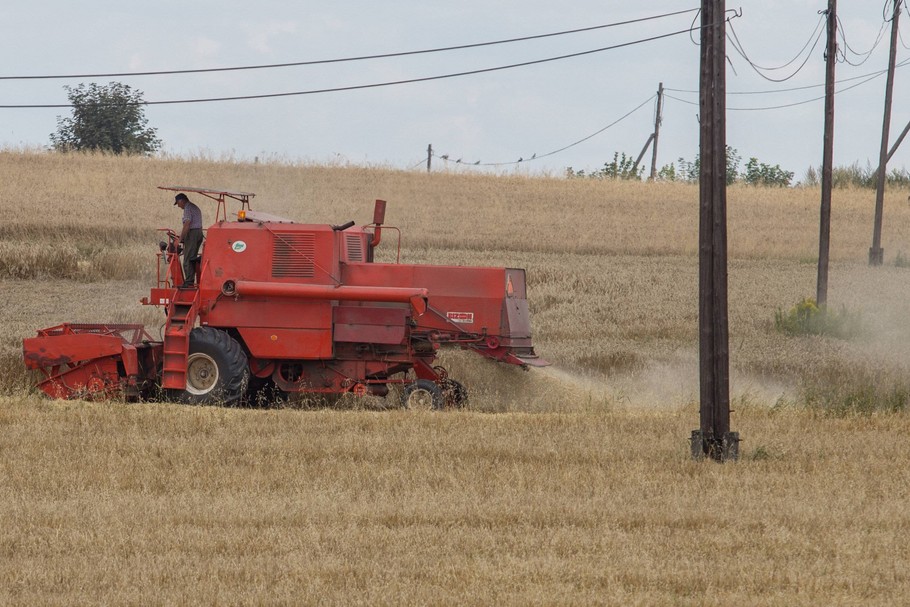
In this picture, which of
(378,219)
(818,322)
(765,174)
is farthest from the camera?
(765,174)

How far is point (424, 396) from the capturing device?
13320mm

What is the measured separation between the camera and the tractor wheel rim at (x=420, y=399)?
13.2 m

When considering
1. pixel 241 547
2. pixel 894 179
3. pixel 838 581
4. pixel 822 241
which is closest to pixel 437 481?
pixel 241 547

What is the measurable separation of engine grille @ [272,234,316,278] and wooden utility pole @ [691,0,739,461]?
4.61 m

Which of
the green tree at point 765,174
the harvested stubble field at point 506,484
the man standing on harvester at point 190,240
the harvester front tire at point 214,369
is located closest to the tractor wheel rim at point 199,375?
the harvester front tire at point 214,369

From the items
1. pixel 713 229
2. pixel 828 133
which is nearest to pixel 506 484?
pixel 713 229

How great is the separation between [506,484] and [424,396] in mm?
4316

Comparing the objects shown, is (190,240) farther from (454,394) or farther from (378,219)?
(454,394)

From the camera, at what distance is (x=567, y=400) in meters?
14.1

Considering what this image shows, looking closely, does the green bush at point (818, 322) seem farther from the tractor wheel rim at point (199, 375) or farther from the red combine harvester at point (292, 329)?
the tractor wheel rim at point (199, 375)

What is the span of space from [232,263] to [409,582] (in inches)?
295

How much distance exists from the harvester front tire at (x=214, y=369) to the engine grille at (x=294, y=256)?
3.12 ft

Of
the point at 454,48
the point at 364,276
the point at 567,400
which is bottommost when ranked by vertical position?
the point at 567,400

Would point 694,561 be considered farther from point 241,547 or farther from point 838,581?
point 241,547
